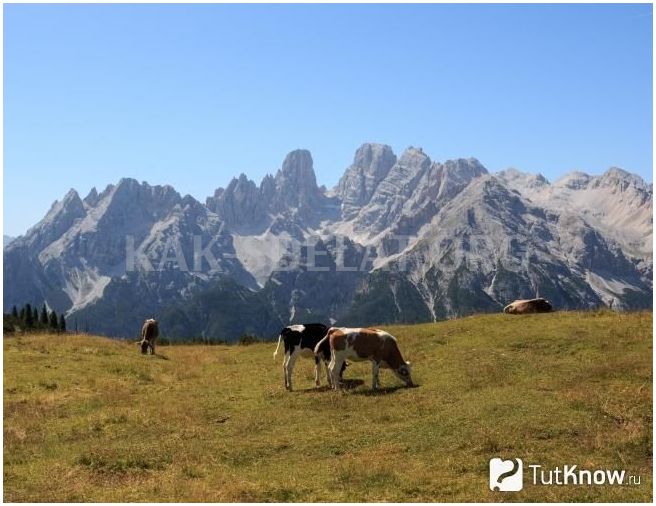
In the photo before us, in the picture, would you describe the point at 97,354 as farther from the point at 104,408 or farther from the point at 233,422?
the point at 233,422

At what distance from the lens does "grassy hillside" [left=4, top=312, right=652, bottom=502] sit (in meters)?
15.9

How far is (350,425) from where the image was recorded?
71.4 feet

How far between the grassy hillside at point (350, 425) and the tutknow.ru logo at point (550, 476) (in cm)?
32

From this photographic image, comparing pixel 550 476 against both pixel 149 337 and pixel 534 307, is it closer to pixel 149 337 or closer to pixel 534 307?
pixel 534 307

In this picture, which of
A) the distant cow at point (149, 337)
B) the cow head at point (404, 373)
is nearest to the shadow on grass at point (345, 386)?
the cow head at point (404, 373)

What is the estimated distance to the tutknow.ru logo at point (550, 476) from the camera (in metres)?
15.4

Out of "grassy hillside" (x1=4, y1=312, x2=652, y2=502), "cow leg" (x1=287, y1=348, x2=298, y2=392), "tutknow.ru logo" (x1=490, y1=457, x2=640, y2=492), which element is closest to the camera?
"tutknow.ru logo" (x1=490, y1=457, x2=640, y2=492)

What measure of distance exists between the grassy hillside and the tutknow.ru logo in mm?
317

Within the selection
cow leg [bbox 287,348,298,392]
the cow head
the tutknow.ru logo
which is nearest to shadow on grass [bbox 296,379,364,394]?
cow leg [bbox 287,348,298,392]

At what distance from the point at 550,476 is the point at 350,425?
24.6 ft

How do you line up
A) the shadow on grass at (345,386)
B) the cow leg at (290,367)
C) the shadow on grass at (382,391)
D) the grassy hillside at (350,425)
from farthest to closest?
the cow leg at (290,367)
the shadow on grass at (345,386)
the shadow on grass at (382,391)
the grassy hillside at (350,425)

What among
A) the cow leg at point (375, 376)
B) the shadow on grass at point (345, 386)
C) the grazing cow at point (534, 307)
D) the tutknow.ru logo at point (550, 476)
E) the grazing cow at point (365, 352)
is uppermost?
the grazing cow at point (534, 307)

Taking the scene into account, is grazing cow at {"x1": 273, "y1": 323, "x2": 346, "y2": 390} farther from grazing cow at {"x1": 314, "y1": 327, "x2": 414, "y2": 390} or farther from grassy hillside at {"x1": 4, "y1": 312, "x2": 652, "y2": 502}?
grazing cow at {"x1": 314, "y1": 327, "x2": 414, "y2": 390}

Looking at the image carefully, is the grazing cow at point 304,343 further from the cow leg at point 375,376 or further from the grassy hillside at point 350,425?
the cow leg at point 375,376
